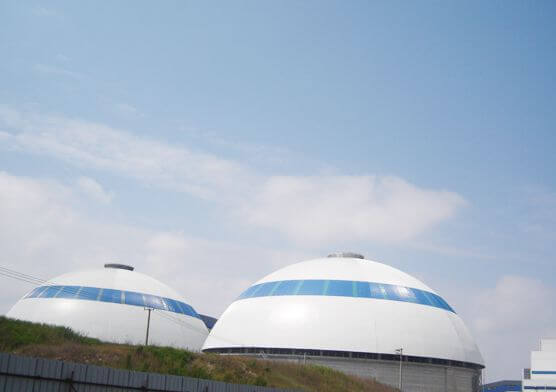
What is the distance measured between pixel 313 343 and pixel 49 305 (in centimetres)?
2824

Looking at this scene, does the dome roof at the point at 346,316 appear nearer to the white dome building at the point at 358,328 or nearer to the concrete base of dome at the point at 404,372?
the white dome building at the point at 358,328

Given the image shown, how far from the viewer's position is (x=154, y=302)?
6744 cm

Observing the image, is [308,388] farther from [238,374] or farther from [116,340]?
[116,340]

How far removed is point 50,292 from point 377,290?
109 feet

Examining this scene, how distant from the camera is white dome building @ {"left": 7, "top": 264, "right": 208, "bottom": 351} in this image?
201ft

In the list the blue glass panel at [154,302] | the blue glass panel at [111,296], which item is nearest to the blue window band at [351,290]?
the blue glass panel at [154,302]

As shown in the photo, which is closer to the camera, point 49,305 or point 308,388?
point 308,388

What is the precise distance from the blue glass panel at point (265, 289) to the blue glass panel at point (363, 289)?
25.3ft

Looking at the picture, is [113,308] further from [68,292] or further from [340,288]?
[340,288]

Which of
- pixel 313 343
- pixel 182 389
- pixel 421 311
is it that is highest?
pixel 421 311

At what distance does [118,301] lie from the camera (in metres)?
64.2

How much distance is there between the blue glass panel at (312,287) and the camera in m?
53.8

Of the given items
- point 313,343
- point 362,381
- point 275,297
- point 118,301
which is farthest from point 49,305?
point 362,381

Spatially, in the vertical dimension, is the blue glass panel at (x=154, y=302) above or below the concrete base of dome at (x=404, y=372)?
above
